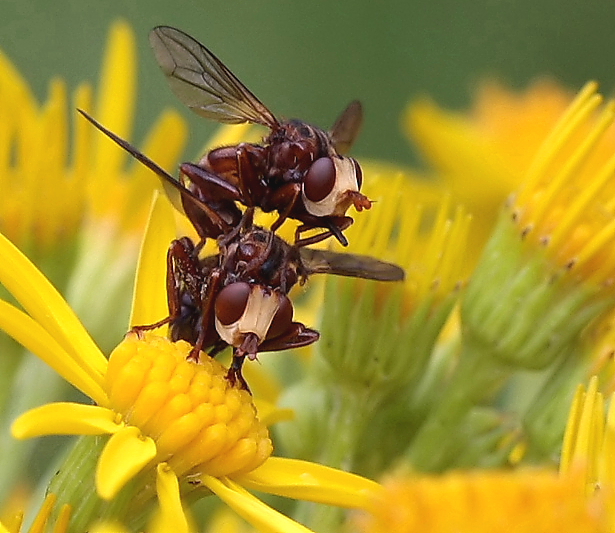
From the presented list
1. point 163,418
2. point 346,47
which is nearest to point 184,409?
point 163,418

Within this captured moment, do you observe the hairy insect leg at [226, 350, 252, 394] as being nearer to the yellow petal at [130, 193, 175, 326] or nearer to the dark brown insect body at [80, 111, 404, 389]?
the dark brown insect body at [80, 111, 404, 389]

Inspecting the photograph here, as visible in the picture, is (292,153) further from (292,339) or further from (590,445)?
(590,445)

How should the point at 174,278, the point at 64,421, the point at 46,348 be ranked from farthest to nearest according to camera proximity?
the point at 174,278 → the point at 46,348 → the point at 64,421

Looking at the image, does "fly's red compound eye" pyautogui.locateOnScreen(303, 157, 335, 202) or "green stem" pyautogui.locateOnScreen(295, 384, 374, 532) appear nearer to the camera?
"fly's red compound eye" pyautogui.locateOnScreen(303, 157, 335, 202)

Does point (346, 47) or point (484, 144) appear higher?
point (346, 47)

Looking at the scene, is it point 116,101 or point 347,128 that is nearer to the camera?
point 347,128

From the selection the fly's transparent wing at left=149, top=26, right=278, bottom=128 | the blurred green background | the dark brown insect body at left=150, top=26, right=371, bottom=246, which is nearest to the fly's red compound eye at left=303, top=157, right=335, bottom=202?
the dark brown insect body at left=150, top=26, right=371, bottom=246

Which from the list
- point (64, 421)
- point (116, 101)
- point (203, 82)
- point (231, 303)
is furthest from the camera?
point (116, 101)

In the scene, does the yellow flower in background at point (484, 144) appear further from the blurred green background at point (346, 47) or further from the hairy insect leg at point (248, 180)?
the hairy insect leg at point (248, 180)
